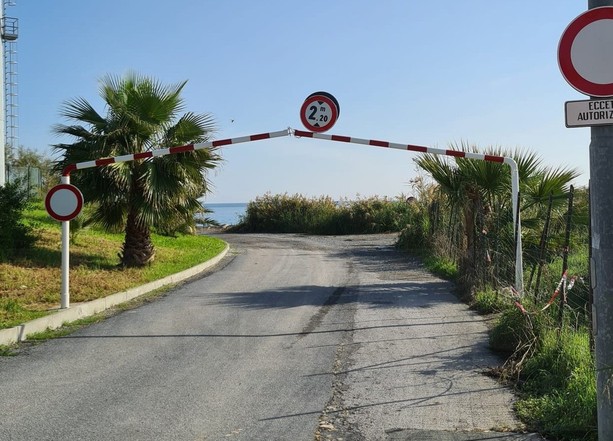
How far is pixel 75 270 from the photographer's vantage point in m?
14.6

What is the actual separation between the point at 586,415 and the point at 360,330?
15.2 ft

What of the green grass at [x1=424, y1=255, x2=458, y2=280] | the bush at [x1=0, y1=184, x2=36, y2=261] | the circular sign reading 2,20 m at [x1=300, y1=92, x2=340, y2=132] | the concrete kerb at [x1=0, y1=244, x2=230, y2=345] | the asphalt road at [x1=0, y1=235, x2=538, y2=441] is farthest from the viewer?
the green grass at [x1=424, y1=255, x2=458, y2=280]

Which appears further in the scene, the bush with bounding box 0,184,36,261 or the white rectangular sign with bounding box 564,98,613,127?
the bush with bounding box 0,184,36,261

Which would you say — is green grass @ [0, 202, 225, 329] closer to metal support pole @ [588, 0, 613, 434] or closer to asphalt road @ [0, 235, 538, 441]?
asphalt road @ [0, 235, 538, 441]

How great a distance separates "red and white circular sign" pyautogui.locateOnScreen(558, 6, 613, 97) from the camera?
4449 mm

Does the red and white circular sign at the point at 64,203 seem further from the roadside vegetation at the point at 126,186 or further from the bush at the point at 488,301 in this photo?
the bush at the point at 488,301

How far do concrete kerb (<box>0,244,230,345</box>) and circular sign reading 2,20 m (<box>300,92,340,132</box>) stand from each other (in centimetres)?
457

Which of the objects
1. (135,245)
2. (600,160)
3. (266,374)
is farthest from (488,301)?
(135,245)

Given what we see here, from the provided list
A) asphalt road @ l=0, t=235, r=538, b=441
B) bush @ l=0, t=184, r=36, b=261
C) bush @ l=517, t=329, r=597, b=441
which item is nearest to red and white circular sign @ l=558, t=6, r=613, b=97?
bush @ l=517, t=329, r=597, b=441

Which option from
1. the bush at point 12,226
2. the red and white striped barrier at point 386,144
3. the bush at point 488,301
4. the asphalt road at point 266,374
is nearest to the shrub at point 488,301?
the bush at point 488,301

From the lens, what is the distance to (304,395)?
6355 millimetres

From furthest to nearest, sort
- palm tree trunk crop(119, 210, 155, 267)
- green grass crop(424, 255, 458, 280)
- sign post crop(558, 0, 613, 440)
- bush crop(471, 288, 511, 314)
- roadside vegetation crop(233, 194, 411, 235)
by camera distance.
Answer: roadside vegetation crop(233, 194, 411, 235), palm tree trunk crop(119, 210, 155, 267), green grass crop(424, 255, 458, 280), bush crop(471, 288, 511, 314), sign post crop(558, 0, 613, 440)

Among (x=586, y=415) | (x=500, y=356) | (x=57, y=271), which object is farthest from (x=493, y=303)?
(x=57, y=271)

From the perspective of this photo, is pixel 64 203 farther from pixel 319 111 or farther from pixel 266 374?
pixel 266 374
